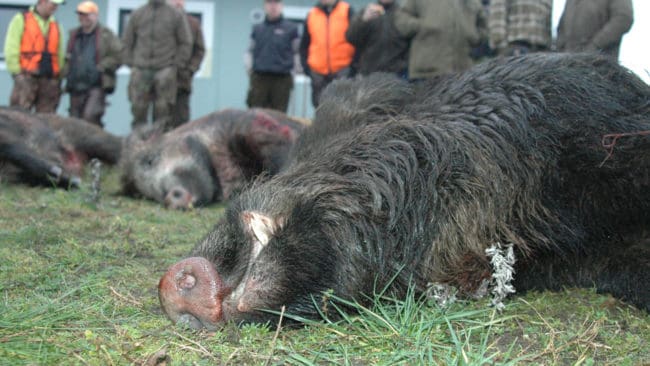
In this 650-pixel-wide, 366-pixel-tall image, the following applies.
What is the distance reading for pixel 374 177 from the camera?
3176mm

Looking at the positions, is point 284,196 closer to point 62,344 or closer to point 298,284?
point 298,284

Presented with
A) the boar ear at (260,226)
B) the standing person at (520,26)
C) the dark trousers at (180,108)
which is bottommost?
the dark trousers at (180,108)

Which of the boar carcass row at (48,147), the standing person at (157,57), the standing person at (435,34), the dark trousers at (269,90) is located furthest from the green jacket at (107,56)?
the standing person at (435,34)

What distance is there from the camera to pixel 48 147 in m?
8.79

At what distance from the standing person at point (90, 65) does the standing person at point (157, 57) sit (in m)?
Answer: 1.01

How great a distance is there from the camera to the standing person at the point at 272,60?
10091 millimetres

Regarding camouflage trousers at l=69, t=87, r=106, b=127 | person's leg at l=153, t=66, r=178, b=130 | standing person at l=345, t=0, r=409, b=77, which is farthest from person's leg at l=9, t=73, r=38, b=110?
standing person at l=345, t=0, r=409, b=77

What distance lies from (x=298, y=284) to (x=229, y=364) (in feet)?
1.34

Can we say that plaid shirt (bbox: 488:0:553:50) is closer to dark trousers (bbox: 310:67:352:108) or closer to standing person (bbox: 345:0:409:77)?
standing person (bbox: 345:0:409:77)

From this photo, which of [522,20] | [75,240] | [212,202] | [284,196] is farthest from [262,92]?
[284,196]

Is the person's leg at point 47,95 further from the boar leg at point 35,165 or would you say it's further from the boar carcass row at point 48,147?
the boar leg at point 35,165

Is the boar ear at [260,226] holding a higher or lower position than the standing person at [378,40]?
lower

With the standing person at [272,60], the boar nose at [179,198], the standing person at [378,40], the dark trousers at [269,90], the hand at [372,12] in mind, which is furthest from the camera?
the dark trousers at [269,90]

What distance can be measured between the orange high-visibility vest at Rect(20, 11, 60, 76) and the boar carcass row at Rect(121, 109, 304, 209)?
162 inches
